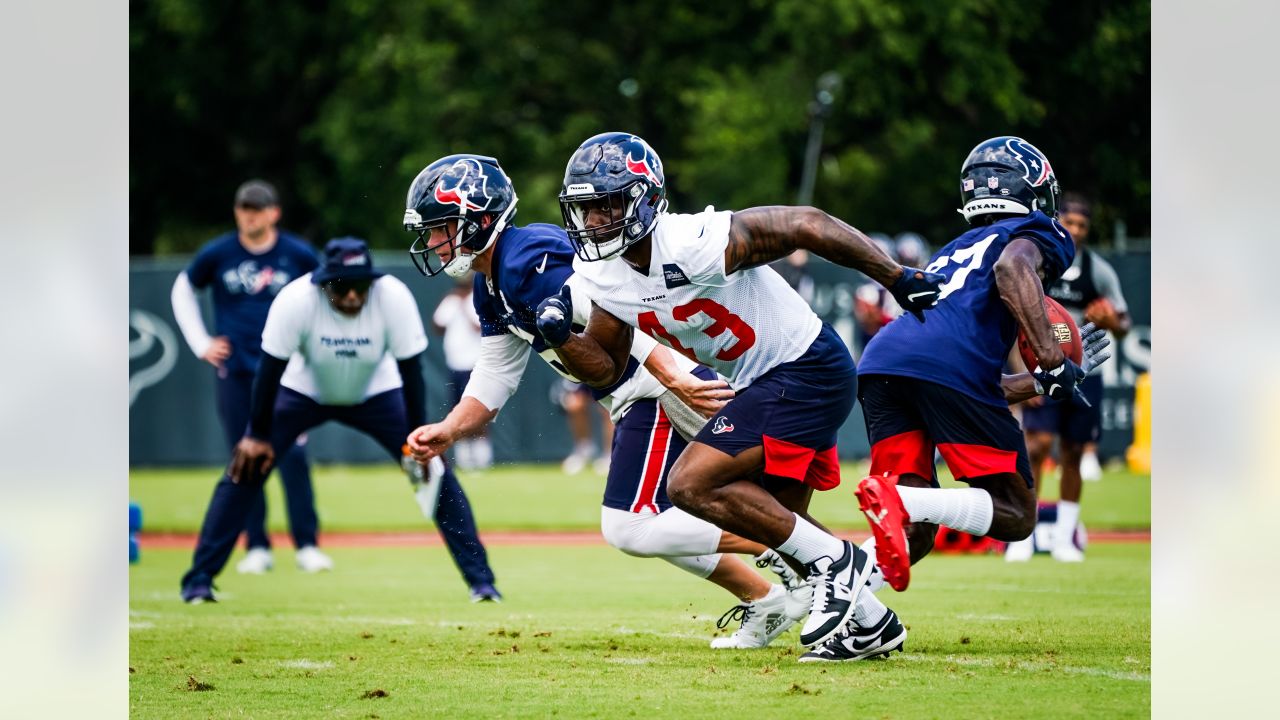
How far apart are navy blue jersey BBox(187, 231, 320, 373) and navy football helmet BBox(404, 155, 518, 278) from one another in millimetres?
4198

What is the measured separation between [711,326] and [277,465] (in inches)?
202

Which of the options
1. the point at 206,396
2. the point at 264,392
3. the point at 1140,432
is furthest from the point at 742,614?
the point at 206,396

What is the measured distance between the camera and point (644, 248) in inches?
238

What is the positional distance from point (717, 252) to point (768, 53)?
29.2 metres

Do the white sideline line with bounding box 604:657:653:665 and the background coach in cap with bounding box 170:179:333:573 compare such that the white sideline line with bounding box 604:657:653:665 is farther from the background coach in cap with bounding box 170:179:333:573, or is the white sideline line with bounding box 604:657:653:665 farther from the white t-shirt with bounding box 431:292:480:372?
the white t-shirt with bounding box 431:292:480:372

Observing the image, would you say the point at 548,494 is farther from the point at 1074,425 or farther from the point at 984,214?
the point at 984,214

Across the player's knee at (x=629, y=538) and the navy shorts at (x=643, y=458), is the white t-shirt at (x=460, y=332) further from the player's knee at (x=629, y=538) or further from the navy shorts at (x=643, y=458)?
the player's knee at (x=629, y=538)

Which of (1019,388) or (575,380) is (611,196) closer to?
(575,380)

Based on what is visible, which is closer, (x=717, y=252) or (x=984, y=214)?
(x=717, y=252)

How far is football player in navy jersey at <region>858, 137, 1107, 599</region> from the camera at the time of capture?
20.8 feet

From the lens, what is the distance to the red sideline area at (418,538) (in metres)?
12.8

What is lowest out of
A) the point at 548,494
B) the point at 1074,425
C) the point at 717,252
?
the point at 548,494

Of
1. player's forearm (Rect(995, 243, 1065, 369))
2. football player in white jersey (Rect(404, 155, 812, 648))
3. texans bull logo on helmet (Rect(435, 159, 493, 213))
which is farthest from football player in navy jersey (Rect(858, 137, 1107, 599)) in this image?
texans bull logo on helmet (Rect(435, 159, 493, 213))

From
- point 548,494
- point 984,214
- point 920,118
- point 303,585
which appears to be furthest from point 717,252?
point 920,118
